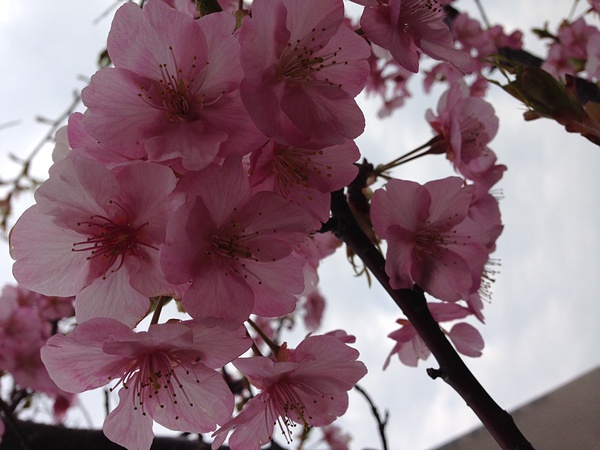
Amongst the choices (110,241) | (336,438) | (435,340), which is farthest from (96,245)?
(336,438)

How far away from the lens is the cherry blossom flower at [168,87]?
557mm

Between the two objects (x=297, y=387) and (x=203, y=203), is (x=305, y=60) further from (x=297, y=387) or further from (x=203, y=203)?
(x=297, y=387)

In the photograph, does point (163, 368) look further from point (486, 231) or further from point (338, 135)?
point (486, 231)

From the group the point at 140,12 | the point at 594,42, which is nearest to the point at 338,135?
the point at 140,12

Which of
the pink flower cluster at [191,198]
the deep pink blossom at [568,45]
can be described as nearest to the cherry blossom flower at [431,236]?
the pink flower cluster at [191,198]

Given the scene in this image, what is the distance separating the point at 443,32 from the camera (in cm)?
73

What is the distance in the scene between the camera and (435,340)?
717 mm

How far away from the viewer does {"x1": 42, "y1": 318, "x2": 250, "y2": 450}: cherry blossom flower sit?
1.82 feet

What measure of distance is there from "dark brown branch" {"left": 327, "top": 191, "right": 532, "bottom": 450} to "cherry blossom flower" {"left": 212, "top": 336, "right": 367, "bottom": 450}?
4.8 inches

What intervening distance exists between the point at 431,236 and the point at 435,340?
0.54ft

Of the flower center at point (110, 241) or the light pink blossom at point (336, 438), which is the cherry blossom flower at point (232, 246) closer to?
the flower center at point (110, 241)

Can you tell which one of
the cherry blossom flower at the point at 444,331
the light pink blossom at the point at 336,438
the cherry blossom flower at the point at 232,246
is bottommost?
the light pink blossom at the point at 336,438

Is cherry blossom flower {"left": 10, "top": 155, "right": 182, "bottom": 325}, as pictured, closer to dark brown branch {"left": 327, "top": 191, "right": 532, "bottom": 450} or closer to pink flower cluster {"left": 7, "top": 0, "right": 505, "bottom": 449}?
pink flower cluster {"left": 7, "top": 0, "right": 505, "bottom": 449}

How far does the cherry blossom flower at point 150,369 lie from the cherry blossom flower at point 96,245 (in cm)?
4
